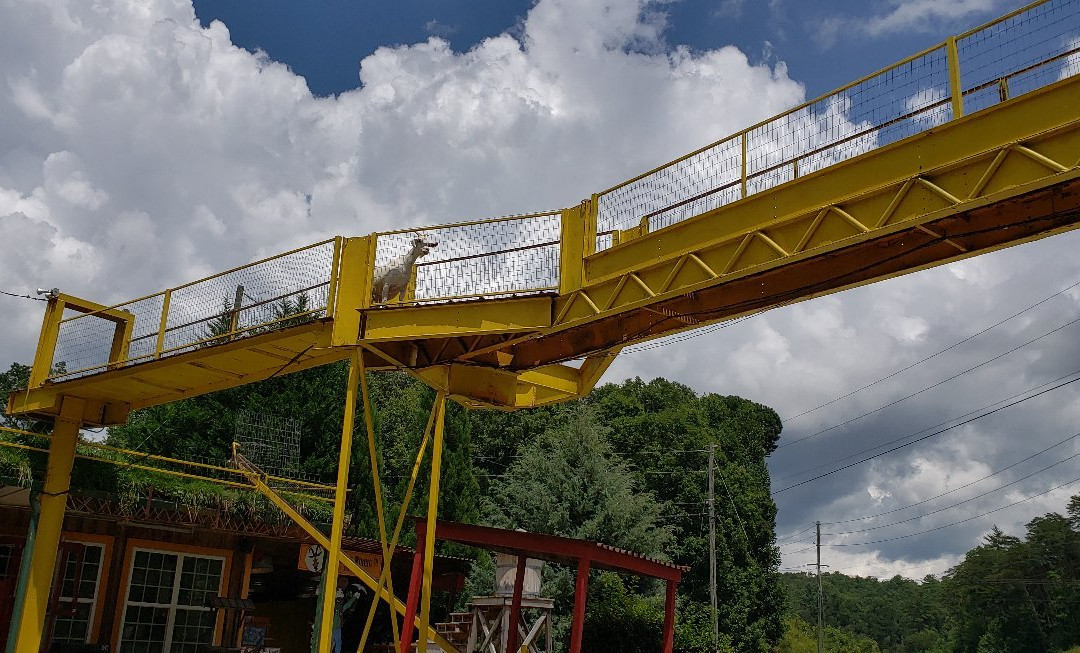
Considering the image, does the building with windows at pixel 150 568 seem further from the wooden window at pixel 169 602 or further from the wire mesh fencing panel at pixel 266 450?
the wire mesh fencing panel at pixel 266 450

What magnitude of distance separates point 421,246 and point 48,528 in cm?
817

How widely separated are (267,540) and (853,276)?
568 inches

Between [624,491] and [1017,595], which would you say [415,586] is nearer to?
[624,491]

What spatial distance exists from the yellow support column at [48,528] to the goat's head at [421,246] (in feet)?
24.7

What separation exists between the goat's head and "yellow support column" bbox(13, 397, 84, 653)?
7.53 metres

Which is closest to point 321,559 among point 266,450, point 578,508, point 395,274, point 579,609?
point 266,450

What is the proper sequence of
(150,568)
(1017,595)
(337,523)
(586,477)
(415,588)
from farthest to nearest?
(1017,595) → (586,477) → (150,568) → (415,588) → (337,523)

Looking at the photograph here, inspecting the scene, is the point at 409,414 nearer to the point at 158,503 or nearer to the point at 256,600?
the point at 256,600

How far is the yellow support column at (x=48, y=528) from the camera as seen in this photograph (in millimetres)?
14406

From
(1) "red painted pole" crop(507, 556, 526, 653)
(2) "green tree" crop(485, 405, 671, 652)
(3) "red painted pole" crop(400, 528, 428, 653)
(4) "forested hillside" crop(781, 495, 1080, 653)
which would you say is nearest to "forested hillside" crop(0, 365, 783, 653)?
(2) "green tree" crop(485, 405, 671, 652)

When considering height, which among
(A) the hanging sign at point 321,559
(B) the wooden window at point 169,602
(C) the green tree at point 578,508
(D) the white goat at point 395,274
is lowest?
(B) the wooden window at point 169,602

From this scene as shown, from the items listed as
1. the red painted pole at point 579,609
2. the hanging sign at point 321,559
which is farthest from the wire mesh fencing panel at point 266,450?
the red painted pole at point 579,609

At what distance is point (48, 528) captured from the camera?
14.7 m

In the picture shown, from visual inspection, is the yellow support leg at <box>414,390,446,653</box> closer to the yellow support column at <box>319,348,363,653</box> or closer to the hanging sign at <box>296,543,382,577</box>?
the yellow support column at <box>319,348,363,653</box>
